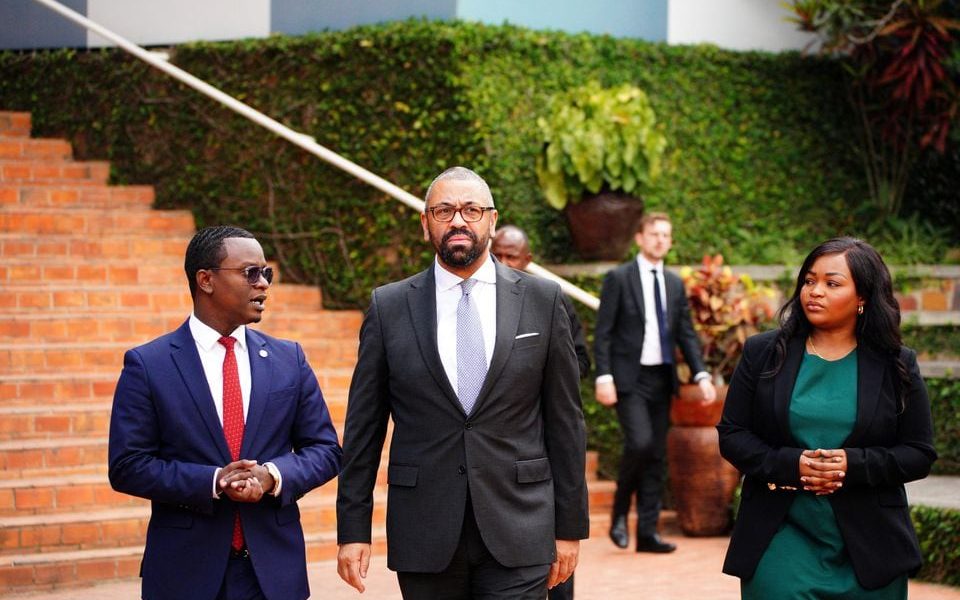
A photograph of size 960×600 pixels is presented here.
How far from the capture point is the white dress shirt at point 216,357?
4574 mm

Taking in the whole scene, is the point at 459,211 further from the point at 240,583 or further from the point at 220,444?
the point at 240,583

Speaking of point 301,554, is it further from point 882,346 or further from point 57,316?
point 57,316

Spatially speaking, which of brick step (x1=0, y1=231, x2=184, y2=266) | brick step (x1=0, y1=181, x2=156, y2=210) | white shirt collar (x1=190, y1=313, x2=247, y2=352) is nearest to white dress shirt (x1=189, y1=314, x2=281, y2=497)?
white shirt collar (x1=190, y1=313, x2=247, y2=352)

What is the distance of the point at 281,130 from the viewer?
11.1 metres

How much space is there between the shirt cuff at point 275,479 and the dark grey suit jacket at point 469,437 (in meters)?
0.20

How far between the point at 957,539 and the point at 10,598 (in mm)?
5141

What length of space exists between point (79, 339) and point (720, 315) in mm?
4413

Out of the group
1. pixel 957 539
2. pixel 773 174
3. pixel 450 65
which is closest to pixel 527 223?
pixel 450 65

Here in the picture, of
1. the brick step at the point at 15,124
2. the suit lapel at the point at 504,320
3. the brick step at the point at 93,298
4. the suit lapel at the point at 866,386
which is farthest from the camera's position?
the brick step at the point at 15,124

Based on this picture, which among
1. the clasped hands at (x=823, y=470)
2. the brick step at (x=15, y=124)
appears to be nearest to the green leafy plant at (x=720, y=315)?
the clasped hands at (x=823, y=470)

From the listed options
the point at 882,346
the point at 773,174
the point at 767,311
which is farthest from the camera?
the point at 773,174

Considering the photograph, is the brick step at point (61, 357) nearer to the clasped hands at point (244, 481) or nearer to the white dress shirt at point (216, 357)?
the white dress shirt at point (216, 357)

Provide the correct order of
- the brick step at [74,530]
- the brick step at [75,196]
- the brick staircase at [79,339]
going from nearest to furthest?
the brick step at [74,530] → the brick staircase at [79,339] → the brick step at [75,196]

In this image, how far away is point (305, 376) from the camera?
4770mm
